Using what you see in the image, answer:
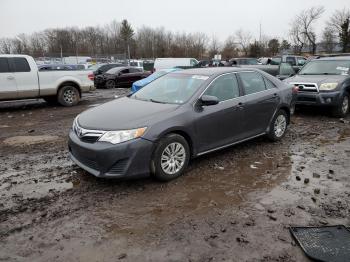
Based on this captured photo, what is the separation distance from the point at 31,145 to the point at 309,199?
5.56 m

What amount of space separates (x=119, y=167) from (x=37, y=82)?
869 cm

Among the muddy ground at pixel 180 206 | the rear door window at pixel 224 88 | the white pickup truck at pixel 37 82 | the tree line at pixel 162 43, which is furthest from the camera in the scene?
the tree line at pixel 162 43

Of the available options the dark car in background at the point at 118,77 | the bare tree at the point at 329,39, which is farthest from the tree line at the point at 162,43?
the dark car in background at the point at 118,77

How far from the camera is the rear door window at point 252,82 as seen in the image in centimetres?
609

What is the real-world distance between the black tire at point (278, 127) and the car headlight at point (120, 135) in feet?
10.8

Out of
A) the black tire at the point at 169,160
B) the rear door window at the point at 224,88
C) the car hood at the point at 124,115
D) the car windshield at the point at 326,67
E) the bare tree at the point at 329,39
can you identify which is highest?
the bare tree at the point at 329,39

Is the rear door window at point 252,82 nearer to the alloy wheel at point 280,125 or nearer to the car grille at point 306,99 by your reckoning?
the alloy wheel at point 280,125

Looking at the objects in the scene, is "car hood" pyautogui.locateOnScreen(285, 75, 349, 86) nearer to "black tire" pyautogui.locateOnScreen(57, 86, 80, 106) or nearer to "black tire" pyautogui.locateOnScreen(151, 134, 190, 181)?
"black tire" pyautogui.locateOnScreen(151, 134, 190, 181)

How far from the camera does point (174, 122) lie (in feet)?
15.6

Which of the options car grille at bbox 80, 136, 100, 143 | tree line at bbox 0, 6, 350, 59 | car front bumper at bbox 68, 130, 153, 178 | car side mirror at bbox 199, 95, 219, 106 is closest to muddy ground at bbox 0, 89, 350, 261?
car front bumper at bbox 68, 130, 153, 178

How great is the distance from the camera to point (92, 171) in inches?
178

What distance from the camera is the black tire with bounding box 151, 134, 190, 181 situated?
181 inches

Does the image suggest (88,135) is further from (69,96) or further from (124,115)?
(69,96)

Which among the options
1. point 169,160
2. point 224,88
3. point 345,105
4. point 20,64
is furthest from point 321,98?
point 20,64
